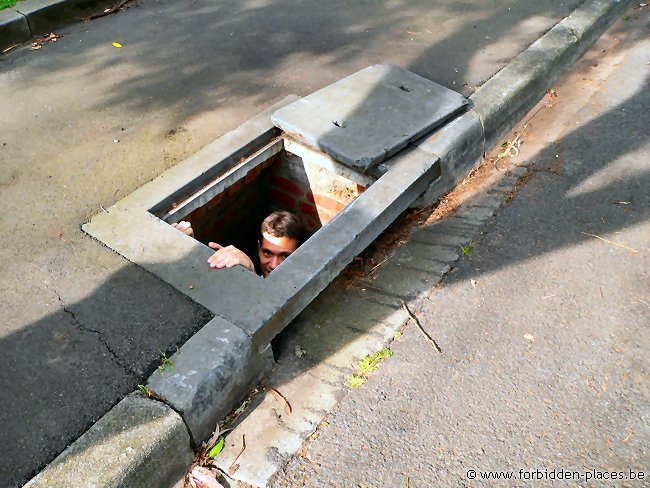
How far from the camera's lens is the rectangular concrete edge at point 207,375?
2.44m

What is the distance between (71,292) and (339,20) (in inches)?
151

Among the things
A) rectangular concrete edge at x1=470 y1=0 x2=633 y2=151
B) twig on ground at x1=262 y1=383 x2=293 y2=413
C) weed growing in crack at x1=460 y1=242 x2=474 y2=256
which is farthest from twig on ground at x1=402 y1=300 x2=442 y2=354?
rectangular concrete edge at x1=470 y1=0 x2=633 y2=151

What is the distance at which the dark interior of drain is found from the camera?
3953 mm

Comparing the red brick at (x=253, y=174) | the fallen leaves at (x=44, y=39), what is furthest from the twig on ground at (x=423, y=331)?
the fallen leaves at (x=44, y=39)

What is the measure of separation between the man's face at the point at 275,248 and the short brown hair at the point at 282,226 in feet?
0.09

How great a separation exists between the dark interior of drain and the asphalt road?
1138mm

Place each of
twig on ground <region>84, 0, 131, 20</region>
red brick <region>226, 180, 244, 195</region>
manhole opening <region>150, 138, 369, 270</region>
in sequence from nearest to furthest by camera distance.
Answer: manhole opening <region>150, 138, 369, 270</region>
red brick <region>226, 180, 244, 195</region>
twig on ground <region>84, 0, 131, 20</region>

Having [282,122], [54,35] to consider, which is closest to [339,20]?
[282,122]

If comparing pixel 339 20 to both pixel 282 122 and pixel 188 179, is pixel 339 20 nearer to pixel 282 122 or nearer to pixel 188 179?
pixel 282 122

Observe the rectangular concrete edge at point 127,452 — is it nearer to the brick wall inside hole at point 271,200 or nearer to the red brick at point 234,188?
the brick wall inside hole at point 271,200

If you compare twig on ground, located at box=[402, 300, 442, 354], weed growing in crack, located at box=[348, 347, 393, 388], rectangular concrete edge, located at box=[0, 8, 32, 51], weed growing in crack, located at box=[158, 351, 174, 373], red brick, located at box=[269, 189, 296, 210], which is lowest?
twig on ground, located at box=[402, 300, 442, 354]

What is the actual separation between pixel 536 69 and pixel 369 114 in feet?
5.92

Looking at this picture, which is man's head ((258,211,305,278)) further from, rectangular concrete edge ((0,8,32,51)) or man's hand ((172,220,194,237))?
rectangular concrete edge ((0,8,32,51))

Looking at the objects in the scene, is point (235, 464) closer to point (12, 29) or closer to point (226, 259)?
point (226, 259)
